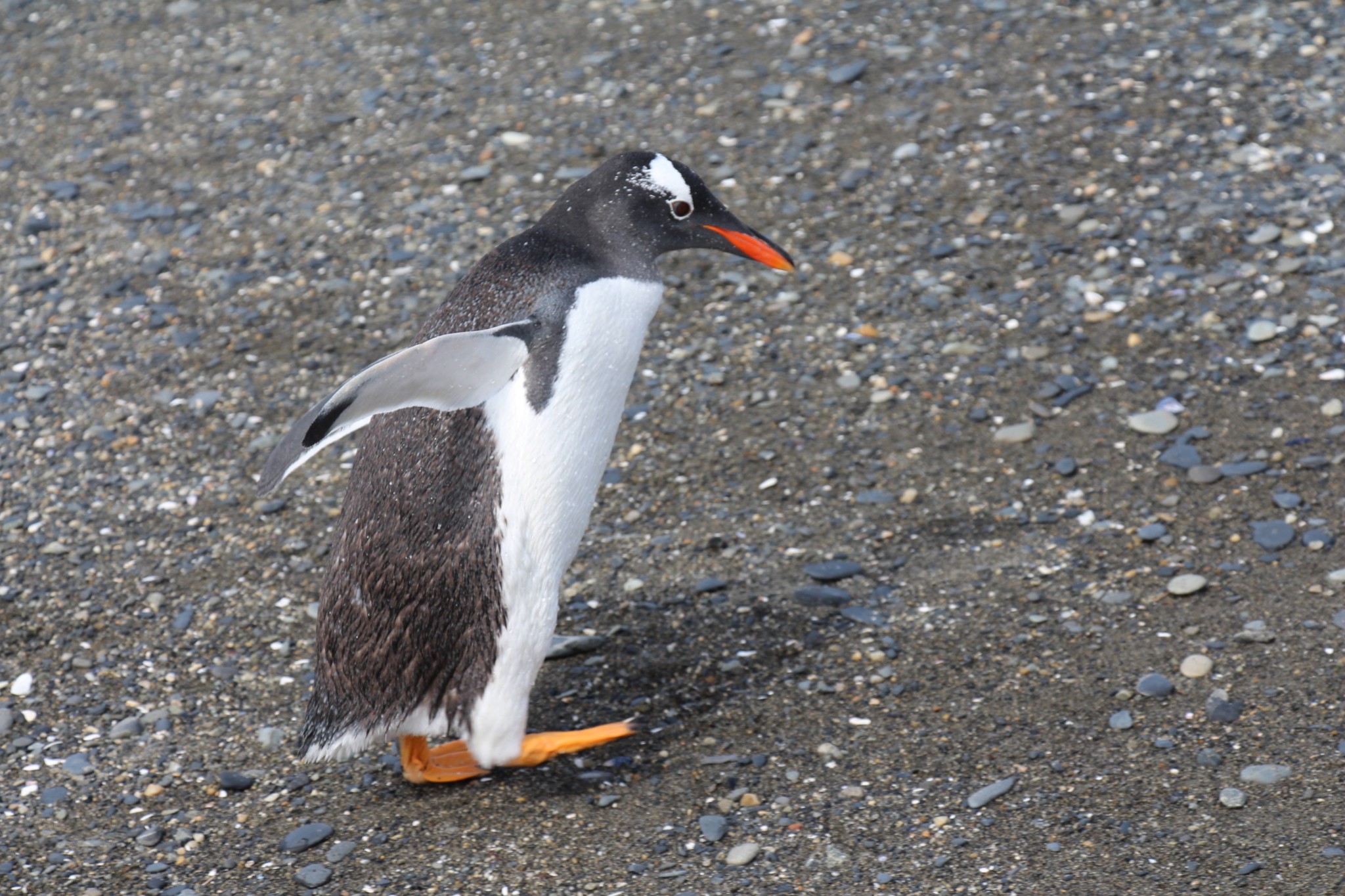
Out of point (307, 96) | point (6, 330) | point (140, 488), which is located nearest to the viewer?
point (140, 488)

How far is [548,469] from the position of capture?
3.16 metres

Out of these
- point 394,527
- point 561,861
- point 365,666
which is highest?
point 394,527

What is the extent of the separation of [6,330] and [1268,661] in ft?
15.2

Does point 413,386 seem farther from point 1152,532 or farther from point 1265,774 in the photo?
point 1152,532

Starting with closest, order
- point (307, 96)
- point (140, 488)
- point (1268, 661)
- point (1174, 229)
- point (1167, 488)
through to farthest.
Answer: point (1268, 661), point (1167, 488), point (140, 488), point (1174, 229), point (307, 96)

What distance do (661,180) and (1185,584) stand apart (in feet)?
5.76

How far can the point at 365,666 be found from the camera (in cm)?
322

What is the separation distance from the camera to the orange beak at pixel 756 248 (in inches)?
136

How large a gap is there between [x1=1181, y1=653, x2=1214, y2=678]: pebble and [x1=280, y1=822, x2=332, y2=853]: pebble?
207 centimetres

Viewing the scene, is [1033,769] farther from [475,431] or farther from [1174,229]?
[1174,229]

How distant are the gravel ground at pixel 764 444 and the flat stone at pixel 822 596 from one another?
0.12 feet

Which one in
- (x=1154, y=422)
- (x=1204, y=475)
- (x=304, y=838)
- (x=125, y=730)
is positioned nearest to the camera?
(x=304, y=838)

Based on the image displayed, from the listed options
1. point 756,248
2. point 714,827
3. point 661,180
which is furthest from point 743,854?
point 661,180

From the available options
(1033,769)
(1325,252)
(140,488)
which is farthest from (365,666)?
(1325,252)
